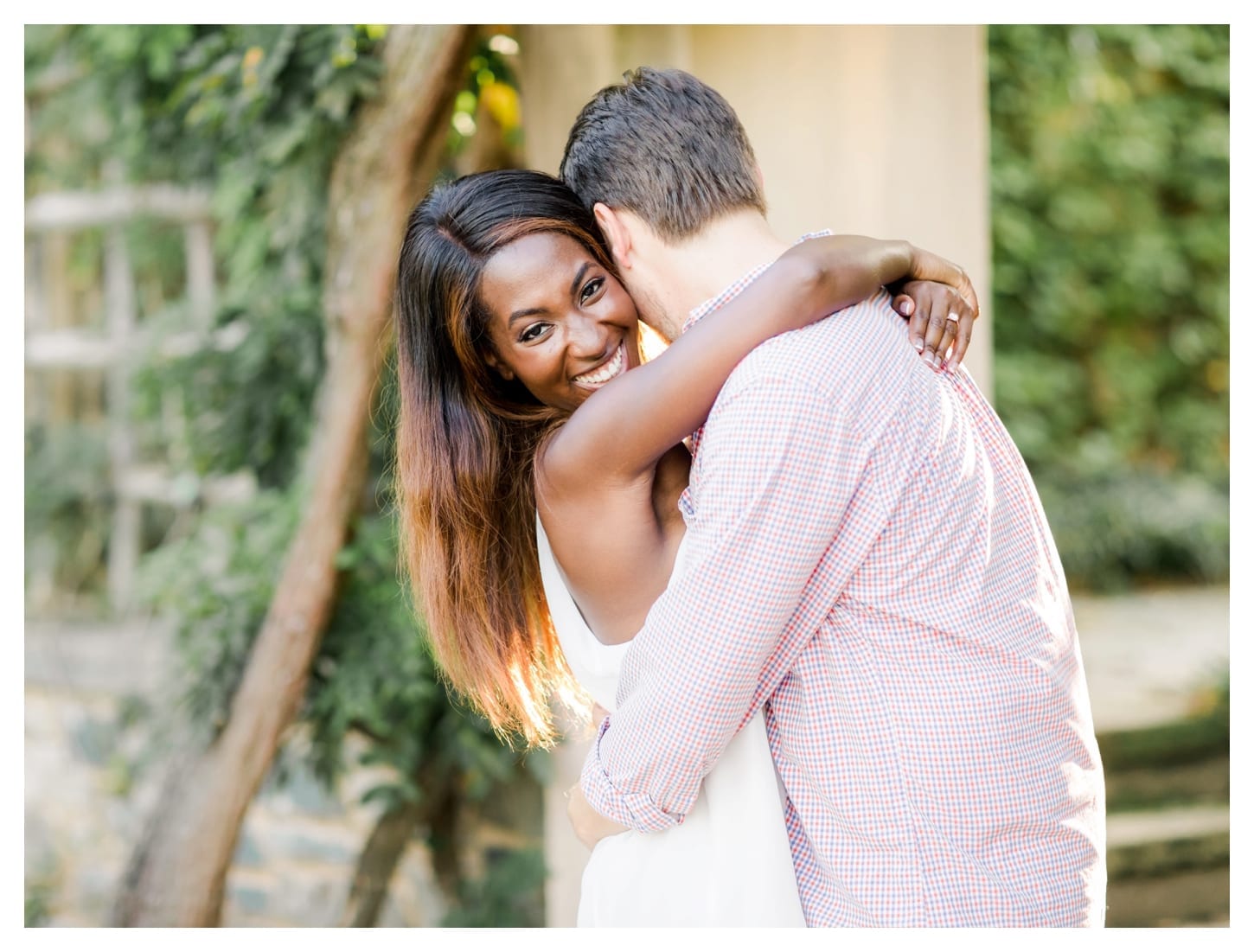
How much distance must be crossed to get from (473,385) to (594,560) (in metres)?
0.41

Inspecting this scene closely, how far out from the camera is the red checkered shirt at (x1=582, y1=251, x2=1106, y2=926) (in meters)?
1.30

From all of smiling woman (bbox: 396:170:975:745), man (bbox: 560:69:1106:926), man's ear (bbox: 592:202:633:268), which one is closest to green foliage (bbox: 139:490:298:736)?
smiling woman (bbox: 396:170:975:745)

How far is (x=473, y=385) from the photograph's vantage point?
1807 millimetres

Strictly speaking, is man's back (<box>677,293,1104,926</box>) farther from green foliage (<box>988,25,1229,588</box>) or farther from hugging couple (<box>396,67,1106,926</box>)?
green foliage (<box>988,25,1229,588</box>)

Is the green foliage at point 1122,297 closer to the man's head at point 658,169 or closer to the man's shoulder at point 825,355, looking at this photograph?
the man's head at point 658,169

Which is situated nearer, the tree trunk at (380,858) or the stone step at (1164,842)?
the tree trunk at (380,858)

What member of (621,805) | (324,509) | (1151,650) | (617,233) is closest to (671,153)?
(617,233)

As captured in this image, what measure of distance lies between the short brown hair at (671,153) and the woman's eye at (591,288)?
0.11m

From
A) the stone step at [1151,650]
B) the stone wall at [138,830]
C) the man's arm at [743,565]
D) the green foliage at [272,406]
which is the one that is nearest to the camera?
the man's arm at [743,565]

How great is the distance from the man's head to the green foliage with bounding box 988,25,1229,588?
6.39 m

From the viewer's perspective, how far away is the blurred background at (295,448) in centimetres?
296

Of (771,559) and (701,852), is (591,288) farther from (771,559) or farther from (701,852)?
(701,852)

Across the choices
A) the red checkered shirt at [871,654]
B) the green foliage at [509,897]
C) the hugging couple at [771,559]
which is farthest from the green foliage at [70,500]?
the red checkered shirt at [871,654]
